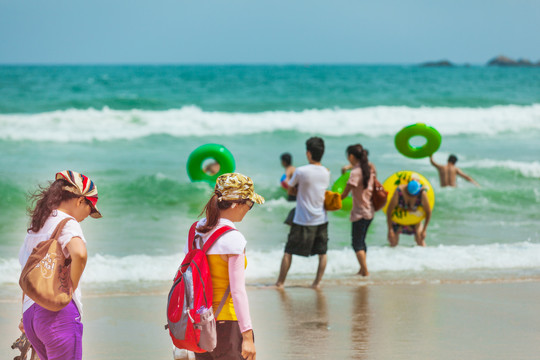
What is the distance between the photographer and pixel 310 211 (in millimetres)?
6422

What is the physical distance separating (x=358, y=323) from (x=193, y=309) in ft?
9.11

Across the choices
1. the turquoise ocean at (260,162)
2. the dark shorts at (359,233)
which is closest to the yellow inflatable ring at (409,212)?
the turquoise ocean at (260,162)

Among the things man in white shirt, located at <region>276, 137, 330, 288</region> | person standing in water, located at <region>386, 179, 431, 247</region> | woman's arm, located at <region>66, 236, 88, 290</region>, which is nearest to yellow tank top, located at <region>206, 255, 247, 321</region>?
woman's arm, located at <region>66, 236, 88, 290</region>

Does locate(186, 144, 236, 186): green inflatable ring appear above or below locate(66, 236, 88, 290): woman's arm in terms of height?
above

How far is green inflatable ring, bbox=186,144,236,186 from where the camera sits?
28.2 ft

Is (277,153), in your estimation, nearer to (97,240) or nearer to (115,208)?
(115,208)

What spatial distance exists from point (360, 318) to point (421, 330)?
53 cm

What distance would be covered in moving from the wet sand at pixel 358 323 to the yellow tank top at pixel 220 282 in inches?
69.1

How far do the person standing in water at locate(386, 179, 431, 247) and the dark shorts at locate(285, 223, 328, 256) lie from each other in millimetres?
2079

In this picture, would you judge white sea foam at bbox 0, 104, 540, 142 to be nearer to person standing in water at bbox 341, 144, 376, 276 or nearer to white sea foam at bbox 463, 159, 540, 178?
white sea foam at bbox 463, 159, 540, 178

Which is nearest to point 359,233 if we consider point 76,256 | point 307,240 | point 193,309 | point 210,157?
point 307,240

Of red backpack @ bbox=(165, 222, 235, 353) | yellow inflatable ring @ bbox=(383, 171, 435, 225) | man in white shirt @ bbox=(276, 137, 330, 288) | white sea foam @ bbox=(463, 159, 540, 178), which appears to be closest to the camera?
red backpack @ bbox=(165, 222, 235, 353)

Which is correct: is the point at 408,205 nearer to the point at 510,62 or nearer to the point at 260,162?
the point at 260,162

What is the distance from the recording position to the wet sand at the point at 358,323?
468cm
